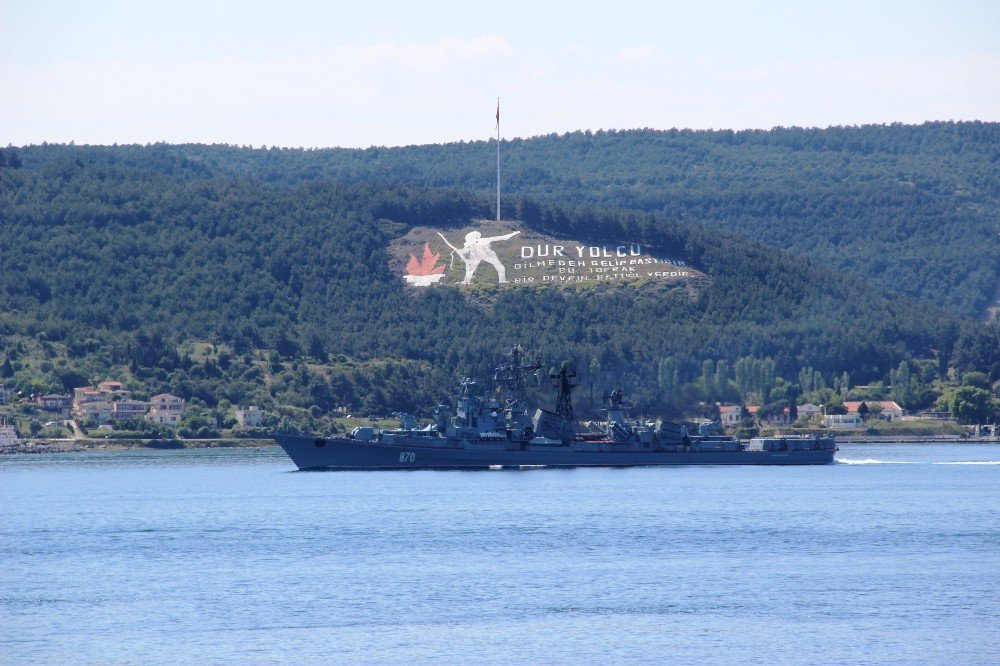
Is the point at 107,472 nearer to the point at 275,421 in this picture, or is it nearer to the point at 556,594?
the point at 275,421

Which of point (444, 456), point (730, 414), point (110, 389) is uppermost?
point (444, 456)

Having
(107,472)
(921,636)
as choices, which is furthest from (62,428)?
(921,636)

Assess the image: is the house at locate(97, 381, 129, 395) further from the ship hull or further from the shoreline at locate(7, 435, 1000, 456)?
the ship hull

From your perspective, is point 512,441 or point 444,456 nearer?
point 444,456

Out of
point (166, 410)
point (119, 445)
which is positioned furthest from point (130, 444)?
point (166, 410)

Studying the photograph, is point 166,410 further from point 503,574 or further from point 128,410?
point 503,574

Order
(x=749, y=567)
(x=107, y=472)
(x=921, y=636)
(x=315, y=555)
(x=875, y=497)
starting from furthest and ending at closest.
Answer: (x=107, y=472)
(x=875, y=497)
(x=315, y=555)
(x=749, y=567)
(x=921, y=636)
